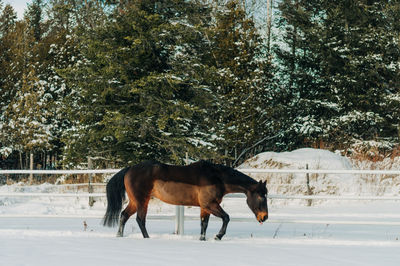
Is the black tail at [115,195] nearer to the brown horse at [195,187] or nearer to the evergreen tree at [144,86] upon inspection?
the brown horse at [195,187]

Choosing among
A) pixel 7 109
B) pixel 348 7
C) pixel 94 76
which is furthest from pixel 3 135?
pixel 348 7

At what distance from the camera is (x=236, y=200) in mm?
16484

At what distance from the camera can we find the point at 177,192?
784 centimetres

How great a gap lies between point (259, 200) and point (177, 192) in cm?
115

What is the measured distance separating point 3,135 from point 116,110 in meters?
12.3

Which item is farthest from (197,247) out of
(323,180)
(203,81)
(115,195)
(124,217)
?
(203,81)

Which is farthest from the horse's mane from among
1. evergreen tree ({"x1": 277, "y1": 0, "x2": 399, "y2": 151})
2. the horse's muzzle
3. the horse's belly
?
evergreen tree ({"x1": 277, "y1": 0, "x2": 399, "y2": 151})

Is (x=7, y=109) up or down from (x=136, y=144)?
up

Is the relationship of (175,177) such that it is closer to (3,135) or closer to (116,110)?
(116,110)

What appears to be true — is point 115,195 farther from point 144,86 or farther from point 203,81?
point 203,81

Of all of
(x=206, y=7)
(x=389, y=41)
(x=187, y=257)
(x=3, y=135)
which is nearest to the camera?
(x=187, y=257)

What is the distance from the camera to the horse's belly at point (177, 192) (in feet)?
25.7

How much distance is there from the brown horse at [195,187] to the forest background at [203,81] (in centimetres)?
857

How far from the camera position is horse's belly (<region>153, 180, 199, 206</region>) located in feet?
25.7
